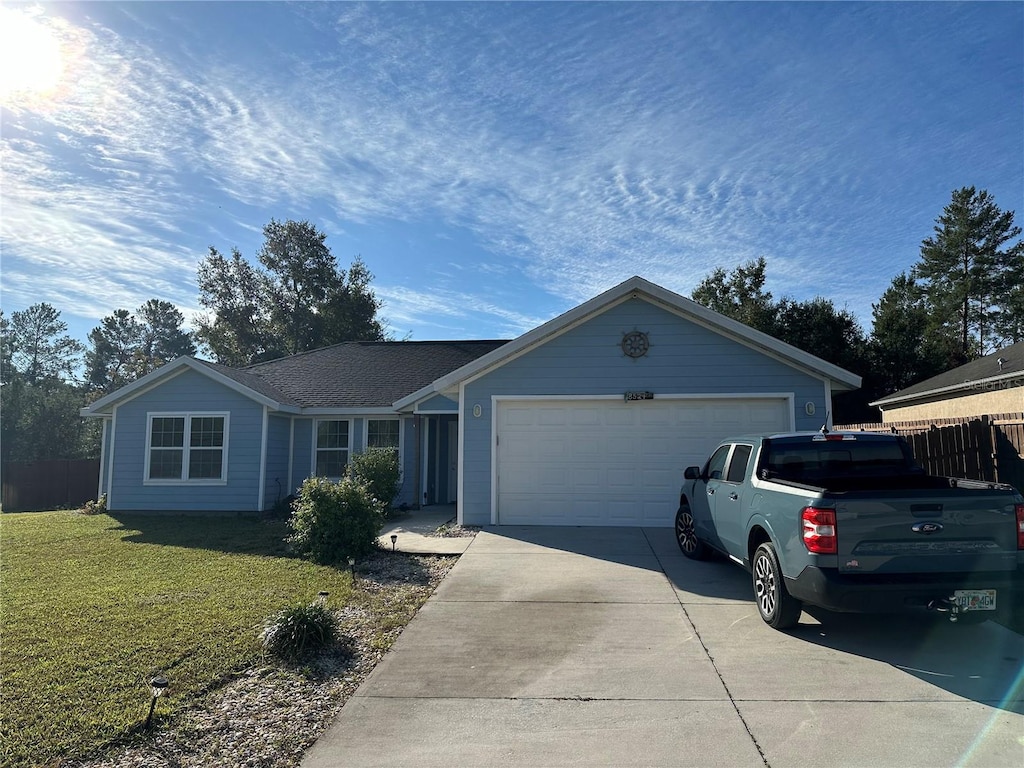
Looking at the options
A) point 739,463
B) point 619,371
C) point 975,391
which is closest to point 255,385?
point 619,371

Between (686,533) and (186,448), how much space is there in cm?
1213

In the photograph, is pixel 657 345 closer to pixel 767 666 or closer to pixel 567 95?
pixel 567 95

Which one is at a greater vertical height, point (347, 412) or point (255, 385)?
point (255, 385)

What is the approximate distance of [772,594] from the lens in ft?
18.9

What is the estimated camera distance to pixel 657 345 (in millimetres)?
11609

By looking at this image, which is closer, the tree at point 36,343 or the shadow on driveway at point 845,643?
the shadow on driveway at point 845,643

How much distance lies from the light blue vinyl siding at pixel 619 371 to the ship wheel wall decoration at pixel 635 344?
79 millimetres

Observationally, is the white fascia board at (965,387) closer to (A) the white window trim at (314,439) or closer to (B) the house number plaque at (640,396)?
(B) the house number plaque at (640,396)

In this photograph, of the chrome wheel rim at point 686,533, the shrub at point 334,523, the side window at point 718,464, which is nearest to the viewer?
the side window at point 718,464

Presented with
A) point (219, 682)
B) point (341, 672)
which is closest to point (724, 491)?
point (341, 672)

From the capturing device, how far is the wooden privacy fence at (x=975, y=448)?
327 inches

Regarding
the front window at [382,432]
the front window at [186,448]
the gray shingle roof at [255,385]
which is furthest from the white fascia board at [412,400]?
the front window at [186,448]

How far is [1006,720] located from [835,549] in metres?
1.39

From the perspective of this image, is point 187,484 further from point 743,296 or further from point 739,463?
point 743,296
